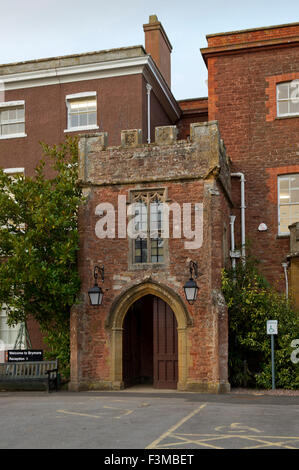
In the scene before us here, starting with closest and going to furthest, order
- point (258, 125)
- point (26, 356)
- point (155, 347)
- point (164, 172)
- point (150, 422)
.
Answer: point (150, 422) < point (164, 172) < point (155, 347) < point (26, 356) < point (258, 125)

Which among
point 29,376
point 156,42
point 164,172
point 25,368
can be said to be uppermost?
point 156,42

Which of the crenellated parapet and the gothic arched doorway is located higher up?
the crenellated parapet

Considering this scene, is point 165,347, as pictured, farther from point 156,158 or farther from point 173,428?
point 173,428

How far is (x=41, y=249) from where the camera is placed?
1705 cm

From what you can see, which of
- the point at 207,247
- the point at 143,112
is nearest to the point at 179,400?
the point at 207,247

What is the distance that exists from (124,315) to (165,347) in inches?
57.7

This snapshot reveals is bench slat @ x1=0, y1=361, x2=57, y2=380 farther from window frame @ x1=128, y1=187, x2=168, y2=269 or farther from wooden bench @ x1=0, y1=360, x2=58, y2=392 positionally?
window frame @ x1=128, y1=187, x2=168, y2=269

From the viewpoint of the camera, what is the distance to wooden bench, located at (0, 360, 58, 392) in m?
16.7

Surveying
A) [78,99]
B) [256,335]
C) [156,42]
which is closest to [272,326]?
[256,335]

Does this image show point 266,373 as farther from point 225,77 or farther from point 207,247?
point 225,77

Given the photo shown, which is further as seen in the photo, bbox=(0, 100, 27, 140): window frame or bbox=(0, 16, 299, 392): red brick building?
bbox=(0, 100, 27, 140): window frame

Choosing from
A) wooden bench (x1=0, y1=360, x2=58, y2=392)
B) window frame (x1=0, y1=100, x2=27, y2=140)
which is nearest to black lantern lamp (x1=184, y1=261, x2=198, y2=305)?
wooden bench (x1=0, y1=360, x2=58, y2=392)

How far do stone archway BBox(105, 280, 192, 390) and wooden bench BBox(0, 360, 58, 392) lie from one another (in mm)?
1760

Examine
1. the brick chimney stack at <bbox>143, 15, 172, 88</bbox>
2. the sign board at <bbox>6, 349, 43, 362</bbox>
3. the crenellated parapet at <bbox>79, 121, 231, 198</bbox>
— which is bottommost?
the sign board at <bbox>6, 349, 43, 362</bbox>
